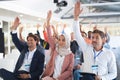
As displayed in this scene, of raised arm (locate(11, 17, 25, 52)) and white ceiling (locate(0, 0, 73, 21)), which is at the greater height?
white ceiling (locate(0, 0, 73, 21))

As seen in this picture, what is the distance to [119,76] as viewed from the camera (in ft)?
12.9

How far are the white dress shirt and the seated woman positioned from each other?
490 mm

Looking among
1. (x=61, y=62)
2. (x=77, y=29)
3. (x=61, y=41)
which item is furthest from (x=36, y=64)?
(x=77, y=29)

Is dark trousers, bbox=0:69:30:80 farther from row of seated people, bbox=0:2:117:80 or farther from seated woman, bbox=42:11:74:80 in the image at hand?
seated woman, bbox=42:11:74:80

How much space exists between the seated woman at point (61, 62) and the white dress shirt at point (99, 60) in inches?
19.3

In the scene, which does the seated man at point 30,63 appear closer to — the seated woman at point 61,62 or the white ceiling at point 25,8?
the seated woman at point 61,62

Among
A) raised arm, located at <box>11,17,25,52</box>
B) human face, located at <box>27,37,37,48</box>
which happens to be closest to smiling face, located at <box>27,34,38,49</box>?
human face, located at <box>27,37,37,48</box>

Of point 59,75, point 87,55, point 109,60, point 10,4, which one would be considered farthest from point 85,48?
point 10,4

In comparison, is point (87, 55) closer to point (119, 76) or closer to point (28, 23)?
point (119, 76)

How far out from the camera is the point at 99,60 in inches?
136

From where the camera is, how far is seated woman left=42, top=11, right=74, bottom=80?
12.8ft

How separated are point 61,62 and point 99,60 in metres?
0.69

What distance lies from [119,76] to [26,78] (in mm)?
1412

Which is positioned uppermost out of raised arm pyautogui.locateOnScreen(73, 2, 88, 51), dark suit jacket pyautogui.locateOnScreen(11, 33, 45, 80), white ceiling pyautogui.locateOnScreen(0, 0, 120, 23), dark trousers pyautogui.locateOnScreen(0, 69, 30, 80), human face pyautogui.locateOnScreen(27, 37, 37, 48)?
white ceiling pyautogui.locateOnScreen(0, 0, 120, 23)
